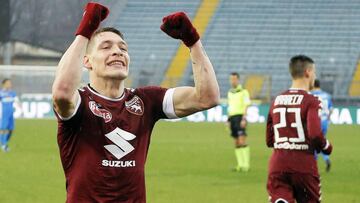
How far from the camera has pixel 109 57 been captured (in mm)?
5012

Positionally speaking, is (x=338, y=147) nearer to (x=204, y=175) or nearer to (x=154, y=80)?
(x=204, y=175)

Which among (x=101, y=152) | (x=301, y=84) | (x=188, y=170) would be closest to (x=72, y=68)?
(x=101, y=152)

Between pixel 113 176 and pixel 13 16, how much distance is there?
41025 millimetres

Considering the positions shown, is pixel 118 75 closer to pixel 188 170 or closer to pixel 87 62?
pixel 87 62

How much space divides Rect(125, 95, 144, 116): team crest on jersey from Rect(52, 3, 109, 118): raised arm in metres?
0.38

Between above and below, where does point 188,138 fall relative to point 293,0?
below

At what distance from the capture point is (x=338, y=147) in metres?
26.0

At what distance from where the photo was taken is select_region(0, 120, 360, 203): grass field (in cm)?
1433

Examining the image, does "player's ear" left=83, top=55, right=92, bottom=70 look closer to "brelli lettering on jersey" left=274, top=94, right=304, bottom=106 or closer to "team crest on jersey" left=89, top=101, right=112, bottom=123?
"team crest on jersey" left=89, top=101, right=112, bottom=123

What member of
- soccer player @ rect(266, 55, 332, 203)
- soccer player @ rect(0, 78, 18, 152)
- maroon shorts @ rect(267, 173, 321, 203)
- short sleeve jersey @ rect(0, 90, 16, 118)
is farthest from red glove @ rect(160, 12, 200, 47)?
short sleeve jersey @ rect(0, 90, 16, 118)

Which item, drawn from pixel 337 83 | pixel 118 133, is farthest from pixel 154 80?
pixel 118 133

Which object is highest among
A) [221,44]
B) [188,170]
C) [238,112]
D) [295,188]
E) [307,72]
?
[307,72]

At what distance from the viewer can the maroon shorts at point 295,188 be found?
27.6 feet

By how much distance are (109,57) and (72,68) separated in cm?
29
